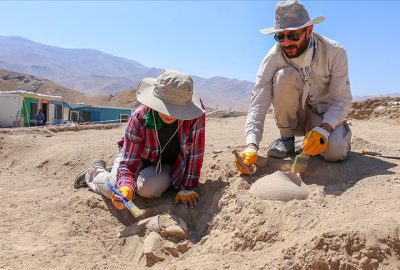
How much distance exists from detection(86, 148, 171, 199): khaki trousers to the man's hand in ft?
0.56

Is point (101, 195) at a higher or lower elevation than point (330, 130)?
lower

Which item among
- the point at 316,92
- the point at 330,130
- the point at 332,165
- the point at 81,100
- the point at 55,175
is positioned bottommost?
the point at 81,100

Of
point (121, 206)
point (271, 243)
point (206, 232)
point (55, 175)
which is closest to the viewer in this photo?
point (271, 243)

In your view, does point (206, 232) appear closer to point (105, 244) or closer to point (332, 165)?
point (105, 244)

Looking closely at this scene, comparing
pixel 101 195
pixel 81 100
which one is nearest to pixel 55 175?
pixel 101 195

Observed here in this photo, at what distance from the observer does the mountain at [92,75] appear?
352ft

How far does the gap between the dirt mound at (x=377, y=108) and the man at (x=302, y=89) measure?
7.46m

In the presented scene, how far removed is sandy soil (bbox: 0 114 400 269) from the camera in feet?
Result: 5.89

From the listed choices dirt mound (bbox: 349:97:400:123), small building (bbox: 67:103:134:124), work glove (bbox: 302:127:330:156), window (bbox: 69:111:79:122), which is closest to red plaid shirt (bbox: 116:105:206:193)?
work glove (bbox: 302:127:330:156)

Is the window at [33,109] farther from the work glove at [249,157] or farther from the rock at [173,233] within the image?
the rock at [173,233]

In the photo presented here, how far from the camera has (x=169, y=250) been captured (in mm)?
2352

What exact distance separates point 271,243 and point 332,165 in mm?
919

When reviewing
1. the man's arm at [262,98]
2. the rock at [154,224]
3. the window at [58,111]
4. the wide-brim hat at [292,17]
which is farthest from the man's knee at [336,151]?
the window at [58,111]

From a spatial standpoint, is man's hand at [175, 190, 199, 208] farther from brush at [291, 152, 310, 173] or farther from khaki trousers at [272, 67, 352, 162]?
khaki trousers at [272, 67, 352, 162]
